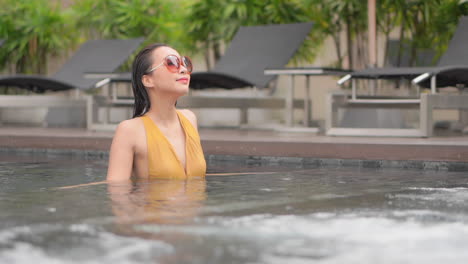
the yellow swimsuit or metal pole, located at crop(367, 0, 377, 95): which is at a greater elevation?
metal pole, located at crop(367, 0, 377, 95)

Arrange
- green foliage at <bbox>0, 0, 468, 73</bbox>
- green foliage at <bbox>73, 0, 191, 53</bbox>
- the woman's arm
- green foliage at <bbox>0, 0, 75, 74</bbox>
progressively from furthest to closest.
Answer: green foliage at <bbox>73, 0, 191, 53</bbox> < green foliage at <bbox>0, 0, 75, 74</bbox> < green foliage at <bbox>0, 0, 468, 73</bbox> < the woman's arm

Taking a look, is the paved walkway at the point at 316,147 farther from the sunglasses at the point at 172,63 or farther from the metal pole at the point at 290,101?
the sunglasses at the point at 172,63

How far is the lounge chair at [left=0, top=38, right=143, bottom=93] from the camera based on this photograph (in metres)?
9.12

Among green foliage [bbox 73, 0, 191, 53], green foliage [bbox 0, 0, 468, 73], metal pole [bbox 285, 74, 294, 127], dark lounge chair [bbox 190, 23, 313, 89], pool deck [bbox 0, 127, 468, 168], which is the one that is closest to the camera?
pool deck [bbox 0, 127, 468, 168]

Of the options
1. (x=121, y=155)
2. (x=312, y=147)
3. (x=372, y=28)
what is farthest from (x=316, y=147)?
(x=372, y=28)

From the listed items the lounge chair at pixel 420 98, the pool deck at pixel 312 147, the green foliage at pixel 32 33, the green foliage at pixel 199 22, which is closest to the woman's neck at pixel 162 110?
the pool deck at pixel 312 147

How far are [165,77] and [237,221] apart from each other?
1033mm

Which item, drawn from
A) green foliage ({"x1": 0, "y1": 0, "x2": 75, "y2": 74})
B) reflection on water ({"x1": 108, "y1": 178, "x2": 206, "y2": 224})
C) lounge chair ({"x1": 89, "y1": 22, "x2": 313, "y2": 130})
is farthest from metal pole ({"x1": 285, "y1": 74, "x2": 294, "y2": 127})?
green foliage ({"x1": 0, "y1": 0, "x2": 75, "y2": 74})

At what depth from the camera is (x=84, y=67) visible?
9.93m

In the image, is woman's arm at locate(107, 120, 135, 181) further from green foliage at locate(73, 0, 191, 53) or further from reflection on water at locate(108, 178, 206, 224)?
green foliage at locate(73, 0, 191, 53)

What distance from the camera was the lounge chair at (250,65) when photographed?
8.31 metres

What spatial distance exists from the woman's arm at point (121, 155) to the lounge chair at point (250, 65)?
4.43 m

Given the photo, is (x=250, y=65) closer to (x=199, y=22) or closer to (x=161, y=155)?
(x=199, y=22)

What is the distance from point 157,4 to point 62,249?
1030 cm
